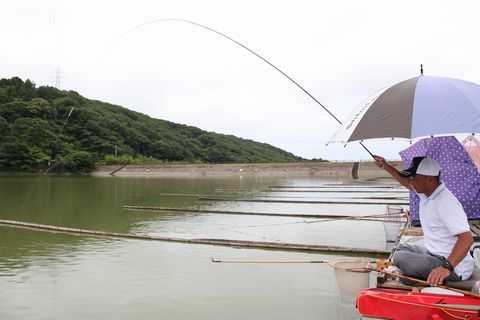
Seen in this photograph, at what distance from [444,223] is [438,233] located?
14 cm

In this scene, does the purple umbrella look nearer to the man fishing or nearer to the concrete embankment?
the man fishing

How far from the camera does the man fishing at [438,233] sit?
3383 millimetres

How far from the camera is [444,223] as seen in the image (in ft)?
11.3

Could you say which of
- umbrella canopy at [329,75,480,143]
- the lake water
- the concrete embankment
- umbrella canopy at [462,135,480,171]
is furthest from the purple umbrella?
the concrete embankment

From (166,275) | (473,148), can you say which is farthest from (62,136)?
(473,148)

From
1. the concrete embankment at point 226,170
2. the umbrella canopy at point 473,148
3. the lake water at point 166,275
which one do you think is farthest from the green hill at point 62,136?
the umbrella canopy at point 473,148

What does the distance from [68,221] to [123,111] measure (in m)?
83.7

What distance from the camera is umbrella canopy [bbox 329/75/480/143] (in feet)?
12.0

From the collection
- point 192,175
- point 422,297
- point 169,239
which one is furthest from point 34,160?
point 422,297

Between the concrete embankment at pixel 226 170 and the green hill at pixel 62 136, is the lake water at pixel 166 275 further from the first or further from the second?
the concrete embankment at pixel 226 170

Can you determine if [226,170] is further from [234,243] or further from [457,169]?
[457,169]

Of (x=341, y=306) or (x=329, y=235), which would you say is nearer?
(x=341, y=306)

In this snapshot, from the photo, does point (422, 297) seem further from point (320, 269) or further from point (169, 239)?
point (169, 239)

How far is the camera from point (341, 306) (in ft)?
14.4
